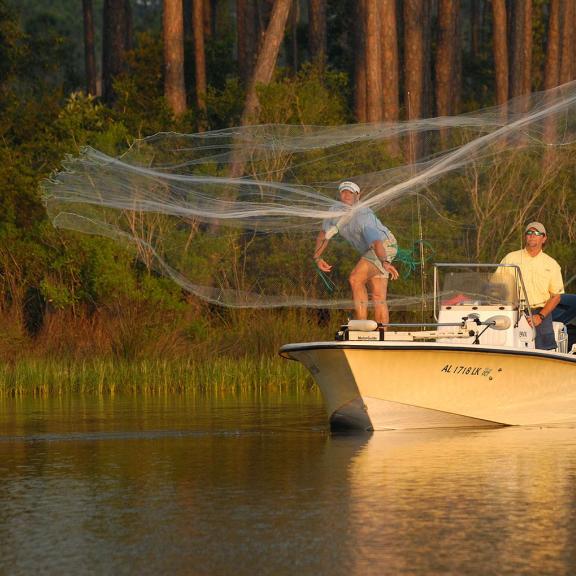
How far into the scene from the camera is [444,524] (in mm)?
10688

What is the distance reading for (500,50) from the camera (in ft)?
155

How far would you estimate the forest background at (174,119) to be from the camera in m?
25.5

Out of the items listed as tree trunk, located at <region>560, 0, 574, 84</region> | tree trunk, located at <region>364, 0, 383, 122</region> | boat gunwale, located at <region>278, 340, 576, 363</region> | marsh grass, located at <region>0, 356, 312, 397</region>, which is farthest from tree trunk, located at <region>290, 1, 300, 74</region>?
boat gunwale, located at <region>278, 340, 576, 363</region>

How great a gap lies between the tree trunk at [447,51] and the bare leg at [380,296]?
28637 mm

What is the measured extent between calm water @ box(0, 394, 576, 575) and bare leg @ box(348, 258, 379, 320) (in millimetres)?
1377

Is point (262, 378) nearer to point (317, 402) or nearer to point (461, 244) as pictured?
point (317, 402)

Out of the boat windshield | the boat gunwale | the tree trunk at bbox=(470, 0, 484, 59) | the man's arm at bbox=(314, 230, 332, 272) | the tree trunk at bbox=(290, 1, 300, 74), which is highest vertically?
the tree trunk at bbox=(470, 0, 484, 59)

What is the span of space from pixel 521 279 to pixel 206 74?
94.1 ft

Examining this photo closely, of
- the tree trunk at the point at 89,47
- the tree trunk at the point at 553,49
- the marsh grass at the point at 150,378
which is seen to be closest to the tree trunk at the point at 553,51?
the tree trunk at the point at 553,49

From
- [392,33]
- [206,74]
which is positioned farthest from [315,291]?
[206,74]

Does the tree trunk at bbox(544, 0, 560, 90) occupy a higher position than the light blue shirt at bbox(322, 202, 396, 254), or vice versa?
the tree trunk at bbox(544, 0, 560, 90)

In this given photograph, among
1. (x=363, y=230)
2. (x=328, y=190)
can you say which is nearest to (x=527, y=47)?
(x=328, y=190)

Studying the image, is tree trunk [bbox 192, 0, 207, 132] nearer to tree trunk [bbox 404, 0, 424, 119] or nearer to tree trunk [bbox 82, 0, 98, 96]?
tree trunk [bbox 404, 0, 424, 119]

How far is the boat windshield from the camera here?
16969 millimetres
